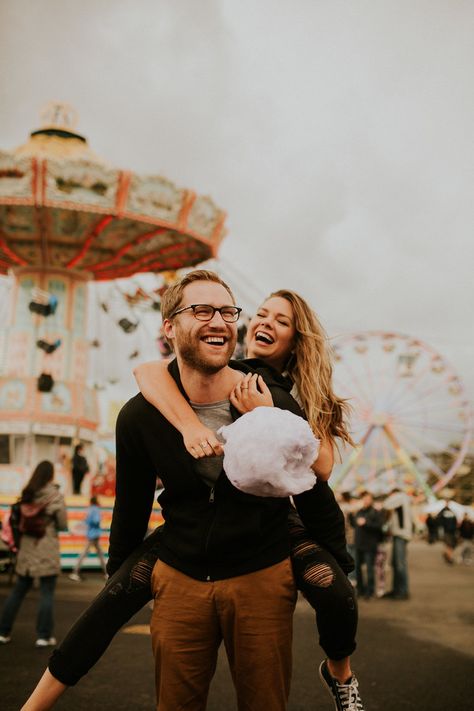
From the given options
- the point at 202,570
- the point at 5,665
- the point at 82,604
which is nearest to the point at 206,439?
the point at 202,570

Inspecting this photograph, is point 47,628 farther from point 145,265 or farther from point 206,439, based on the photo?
point 145,265

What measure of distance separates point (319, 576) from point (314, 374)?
0.80 metres

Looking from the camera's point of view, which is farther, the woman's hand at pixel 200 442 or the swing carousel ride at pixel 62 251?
the swing carousel ride at pixel 62 251

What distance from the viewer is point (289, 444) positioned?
6.61 feet

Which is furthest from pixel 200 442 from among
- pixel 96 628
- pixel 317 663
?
pixel 317 663

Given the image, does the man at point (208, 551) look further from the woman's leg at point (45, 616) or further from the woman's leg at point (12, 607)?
the woman's leg at point (12, 607)

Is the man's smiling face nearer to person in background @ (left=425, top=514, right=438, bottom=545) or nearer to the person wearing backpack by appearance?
the person wearing backpack

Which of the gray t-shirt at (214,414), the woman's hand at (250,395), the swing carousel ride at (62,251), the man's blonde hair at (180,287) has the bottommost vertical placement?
the gray t-shirt at (214,414)

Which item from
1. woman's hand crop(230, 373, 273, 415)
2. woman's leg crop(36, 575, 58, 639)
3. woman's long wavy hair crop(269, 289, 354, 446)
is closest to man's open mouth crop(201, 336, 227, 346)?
woman's hand crop(230, 373, 273, 415)

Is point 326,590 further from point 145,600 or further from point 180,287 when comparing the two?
point 180,287

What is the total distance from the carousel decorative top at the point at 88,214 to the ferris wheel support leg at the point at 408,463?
15.6m

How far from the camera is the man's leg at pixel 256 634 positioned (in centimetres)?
218

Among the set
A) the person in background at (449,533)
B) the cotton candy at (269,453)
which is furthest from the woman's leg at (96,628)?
the person in background at (449,533)

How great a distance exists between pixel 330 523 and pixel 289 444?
541mm
